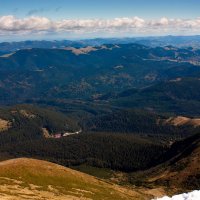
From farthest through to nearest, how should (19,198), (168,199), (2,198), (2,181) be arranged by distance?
1. (2,181)
2. (19,198)
3. (2,198)
4. (168,199)

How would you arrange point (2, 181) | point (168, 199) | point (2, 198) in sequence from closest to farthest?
1. point (168, 199)
2. point (2, 198)
3. point (2, 181)

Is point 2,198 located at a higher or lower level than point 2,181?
higher

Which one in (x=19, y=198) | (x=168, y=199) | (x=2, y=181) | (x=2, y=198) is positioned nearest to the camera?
(x=168, y=199)

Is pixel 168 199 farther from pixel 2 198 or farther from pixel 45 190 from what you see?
pixel 45 190

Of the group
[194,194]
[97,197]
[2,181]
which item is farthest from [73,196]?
[194,194]

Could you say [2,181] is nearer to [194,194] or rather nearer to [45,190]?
[45,190]

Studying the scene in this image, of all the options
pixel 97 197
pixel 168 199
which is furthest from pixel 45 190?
pixel 168 199

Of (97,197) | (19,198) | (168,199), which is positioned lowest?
(97,197)

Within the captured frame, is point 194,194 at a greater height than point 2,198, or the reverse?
point 194,194

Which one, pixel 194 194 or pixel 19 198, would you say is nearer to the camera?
pixel 194 194
